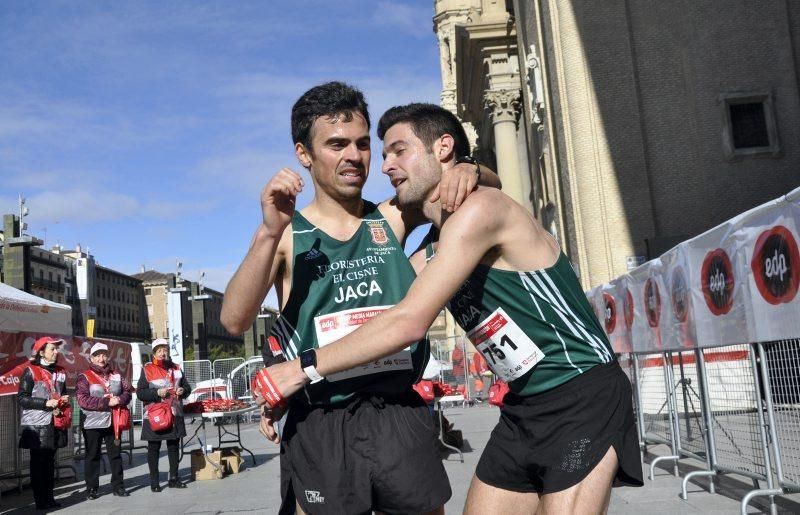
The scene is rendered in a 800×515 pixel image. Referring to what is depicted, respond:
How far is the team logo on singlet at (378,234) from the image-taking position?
3342mm

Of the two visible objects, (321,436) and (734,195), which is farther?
(734,195)

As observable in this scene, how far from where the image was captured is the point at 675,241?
2527cm

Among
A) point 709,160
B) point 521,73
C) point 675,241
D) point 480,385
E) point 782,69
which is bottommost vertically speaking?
point 480,385

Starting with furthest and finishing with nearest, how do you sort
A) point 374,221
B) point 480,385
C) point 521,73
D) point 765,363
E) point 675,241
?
1. point 521,73
2. point 480,385
3. point 675,241
4. point 765,363
5. point 374,221

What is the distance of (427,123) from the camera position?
10.9 feet

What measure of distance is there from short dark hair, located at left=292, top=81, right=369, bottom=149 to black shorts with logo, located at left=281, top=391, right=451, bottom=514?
1.03 metres

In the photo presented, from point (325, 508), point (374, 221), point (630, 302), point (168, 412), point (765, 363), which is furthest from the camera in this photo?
point (168, 412)

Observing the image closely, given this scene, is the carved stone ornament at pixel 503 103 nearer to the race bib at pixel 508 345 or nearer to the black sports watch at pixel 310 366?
the race bib at pixel 508 345

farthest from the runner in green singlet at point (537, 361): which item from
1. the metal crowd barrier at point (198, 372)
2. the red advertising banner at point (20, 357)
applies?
the metal crowd barrier at point (198, 372)

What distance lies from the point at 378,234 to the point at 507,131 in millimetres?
35299

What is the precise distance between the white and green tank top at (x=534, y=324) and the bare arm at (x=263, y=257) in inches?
27.4

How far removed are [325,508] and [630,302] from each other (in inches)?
331

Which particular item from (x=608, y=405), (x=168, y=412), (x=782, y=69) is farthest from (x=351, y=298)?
(x=782, y=69)

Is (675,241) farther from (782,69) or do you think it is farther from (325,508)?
(325,508)
